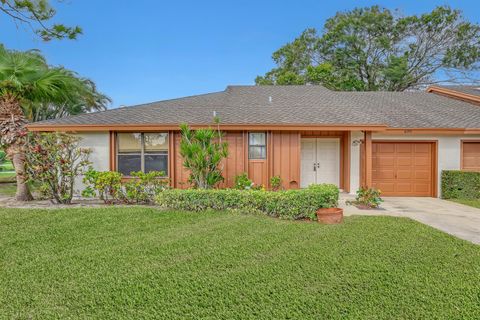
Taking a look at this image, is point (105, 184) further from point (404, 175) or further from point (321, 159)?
point (404, 175)

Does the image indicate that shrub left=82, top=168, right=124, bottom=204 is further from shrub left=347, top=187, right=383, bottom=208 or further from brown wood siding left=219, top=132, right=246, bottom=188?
shrub left=347, top=187, right=383, bottom=208

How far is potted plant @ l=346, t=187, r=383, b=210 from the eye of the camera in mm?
8025

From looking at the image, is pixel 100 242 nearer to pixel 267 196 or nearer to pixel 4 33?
pixel 267 196

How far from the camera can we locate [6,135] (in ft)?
28.3

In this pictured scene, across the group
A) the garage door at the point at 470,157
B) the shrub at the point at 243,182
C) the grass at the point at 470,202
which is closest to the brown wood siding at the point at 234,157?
the shrub at the point at 243,182

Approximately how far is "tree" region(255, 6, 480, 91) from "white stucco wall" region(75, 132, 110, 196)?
58.2 feet

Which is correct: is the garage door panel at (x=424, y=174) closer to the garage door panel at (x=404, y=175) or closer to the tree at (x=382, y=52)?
the garage door panel at (x=404, y=175)

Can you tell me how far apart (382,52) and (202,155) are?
25572mm

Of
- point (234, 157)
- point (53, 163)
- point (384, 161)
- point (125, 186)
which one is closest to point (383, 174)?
→ point (384, 161)

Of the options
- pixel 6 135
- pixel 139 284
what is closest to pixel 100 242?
pixel 139 284

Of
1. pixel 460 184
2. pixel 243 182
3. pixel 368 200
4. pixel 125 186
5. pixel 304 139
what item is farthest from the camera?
pixel 304 139

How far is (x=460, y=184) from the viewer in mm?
9734

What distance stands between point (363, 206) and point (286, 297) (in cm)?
587

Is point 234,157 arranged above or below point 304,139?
below
